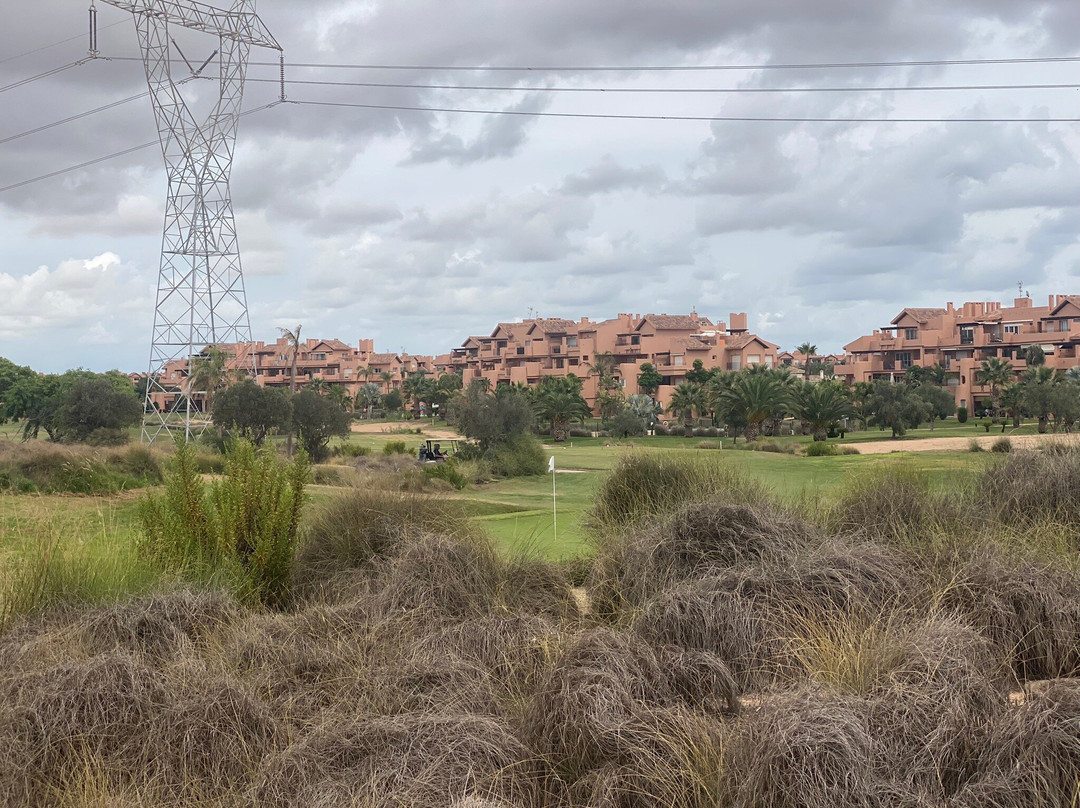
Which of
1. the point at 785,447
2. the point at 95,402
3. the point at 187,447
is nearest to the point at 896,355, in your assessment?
the point at 785,447

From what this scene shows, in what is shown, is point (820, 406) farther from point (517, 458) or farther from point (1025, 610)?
point (1025, 610)

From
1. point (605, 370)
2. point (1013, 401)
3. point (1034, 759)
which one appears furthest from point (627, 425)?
point (1034, 759)

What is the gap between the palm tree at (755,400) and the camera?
6544 centimetres

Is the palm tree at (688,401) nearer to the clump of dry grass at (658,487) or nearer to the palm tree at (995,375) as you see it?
the palm tree at (995,375)

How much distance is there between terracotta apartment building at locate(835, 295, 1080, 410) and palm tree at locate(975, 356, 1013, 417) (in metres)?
5.69

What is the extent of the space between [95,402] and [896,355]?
89.9 metres

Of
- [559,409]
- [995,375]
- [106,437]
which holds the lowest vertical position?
[106,437]

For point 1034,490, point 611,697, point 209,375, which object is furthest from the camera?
point 209,375

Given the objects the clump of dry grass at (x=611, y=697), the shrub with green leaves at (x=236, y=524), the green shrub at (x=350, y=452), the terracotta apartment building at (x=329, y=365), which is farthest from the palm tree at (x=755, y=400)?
the terracotta apartment building at (x=329, y=365)

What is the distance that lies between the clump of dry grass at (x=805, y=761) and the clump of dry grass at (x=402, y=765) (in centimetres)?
126

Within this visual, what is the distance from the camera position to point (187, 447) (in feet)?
41.0

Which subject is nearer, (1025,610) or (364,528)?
(1025,610)

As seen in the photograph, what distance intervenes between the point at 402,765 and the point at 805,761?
6.92 feet

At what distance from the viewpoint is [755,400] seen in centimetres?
6531
